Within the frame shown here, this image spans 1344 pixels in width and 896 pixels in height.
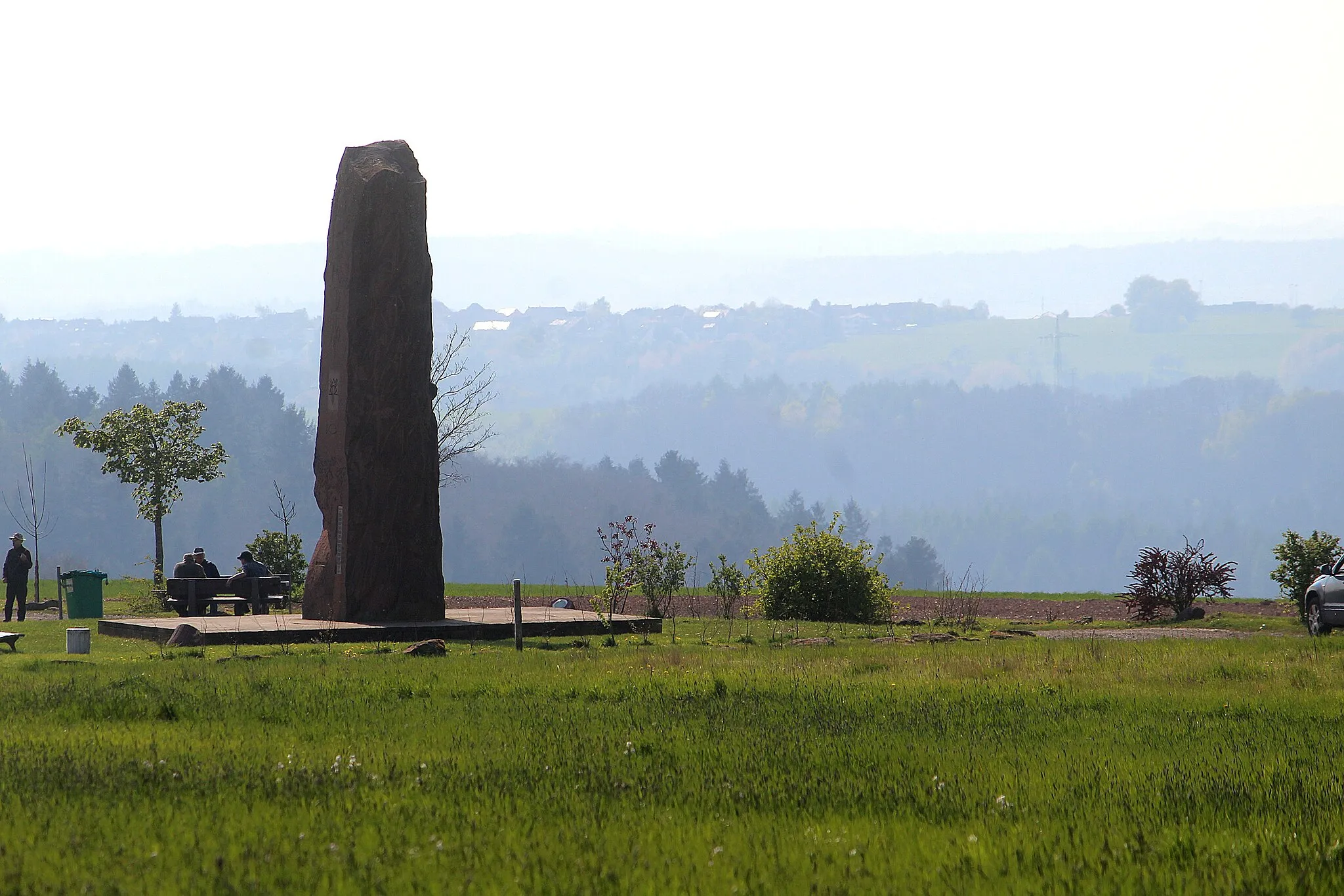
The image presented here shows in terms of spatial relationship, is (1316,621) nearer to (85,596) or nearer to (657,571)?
(657,571)

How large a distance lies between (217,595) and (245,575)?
66 cm

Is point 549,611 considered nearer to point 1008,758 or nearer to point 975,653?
point 975,653

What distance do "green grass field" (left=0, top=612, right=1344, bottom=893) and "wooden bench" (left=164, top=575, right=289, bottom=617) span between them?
1035cm

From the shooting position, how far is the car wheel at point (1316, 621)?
1900 cm

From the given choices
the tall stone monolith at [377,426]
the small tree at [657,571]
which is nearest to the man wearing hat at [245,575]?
the tall stone monolith at [377,426]

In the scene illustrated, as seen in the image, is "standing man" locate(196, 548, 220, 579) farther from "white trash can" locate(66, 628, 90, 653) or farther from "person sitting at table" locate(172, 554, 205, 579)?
"white trash can" locate(66, 628, 90, 653)

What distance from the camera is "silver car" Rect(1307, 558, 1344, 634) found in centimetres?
1861

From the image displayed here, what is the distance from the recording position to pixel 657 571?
81.0 feet

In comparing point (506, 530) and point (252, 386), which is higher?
point (252, 386)

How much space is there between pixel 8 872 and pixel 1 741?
133 inches

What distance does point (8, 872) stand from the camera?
5172mm

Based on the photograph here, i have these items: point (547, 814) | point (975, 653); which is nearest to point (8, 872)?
point (547, 814)

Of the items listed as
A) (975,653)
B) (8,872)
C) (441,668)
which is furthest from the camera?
(975,653)

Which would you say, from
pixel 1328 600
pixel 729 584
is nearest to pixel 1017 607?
pixel 729 584
